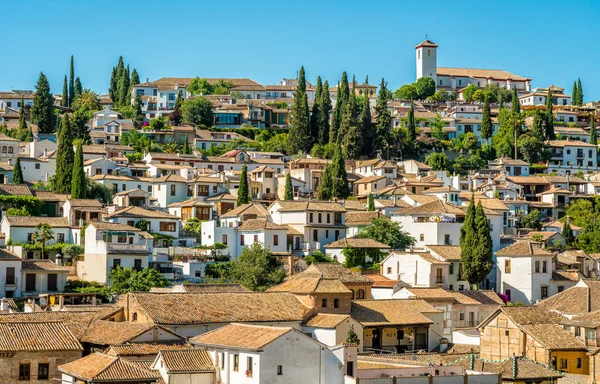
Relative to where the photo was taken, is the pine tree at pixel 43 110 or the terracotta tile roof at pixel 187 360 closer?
the terracotta tile roof at pixel 187 360

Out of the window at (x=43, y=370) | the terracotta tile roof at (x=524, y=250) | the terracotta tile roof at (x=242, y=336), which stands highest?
the terracotta tile roof at (x=524, y=250)

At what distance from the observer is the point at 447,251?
74.3m

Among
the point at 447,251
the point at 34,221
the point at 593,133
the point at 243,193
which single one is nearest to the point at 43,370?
the point at 34,221

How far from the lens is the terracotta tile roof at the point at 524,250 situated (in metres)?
72.7

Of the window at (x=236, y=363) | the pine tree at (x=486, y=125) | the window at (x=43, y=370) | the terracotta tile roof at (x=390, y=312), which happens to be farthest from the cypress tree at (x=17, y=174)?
the pine tree at (x=486, y=125)

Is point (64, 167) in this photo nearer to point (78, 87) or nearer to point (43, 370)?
point (43, 370)

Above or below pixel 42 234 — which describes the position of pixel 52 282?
below

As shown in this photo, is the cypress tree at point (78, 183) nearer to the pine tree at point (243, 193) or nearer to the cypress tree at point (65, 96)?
the pine tree at point (243, 193)

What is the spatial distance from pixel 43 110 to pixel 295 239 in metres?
46.8

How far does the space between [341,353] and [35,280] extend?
26166mm

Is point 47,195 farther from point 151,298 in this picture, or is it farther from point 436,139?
point 436,139

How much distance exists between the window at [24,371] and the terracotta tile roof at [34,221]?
2964 centimetres

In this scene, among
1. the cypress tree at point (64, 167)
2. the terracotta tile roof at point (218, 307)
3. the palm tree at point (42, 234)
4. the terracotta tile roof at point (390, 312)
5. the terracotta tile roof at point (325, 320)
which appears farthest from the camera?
the cypress tree at point (64, 167)

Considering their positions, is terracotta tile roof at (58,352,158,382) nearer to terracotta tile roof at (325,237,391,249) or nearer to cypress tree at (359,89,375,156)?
terracotta tile roof at (325,237,391,249)
